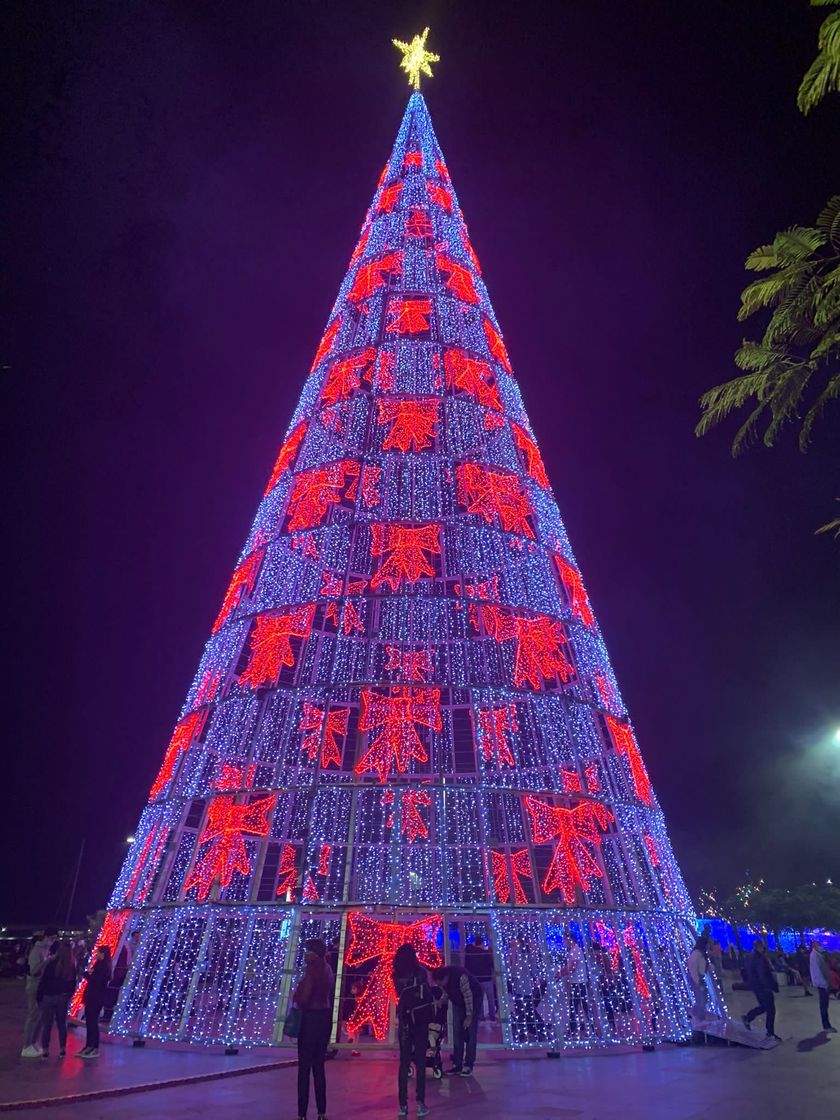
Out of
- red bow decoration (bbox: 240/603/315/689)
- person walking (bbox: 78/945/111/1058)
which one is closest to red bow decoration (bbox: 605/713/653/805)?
red bow decoration (bbox: 240/603/315/689)

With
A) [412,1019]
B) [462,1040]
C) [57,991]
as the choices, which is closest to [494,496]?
[462,1040]

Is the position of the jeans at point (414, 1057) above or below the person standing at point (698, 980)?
below

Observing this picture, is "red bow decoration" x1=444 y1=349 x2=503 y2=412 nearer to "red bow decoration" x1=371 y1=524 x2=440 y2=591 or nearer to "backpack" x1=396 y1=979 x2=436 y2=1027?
"red bow decoration" x1=371 y1=524 x2=440 y2=591

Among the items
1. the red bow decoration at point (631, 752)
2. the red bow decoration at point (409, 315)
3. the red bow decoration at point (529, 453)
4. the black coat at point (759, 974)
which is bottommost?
the black coat at point (759, 974)

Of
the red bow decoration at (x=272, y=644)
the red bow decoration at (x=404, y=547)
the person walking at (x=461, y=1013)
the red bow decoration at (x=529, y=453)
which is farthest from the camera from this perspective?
the red bow decoration at (x=529, y=453)

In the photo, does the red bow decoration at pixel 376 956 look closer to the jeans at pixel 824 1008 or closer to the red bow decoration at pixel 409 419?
the jeans at pixel 824 1008

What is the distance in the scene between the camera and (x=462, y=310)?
15969mm

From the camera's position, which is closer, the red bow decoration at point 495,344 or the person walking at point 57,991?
the person walking at point 57,991

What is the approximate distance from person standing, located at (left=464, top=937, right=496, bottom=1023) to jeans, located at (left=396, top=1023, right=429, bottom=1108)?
2815mm

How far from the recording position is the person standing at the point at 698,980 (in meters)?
10.6

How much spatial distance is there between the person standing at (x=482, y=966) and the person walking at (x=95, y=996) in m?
4.86

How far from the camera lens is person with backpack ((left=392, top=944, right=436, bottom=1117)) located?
21.6 ft

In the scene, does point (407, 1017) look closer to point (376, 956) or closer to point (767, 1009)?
point (376, 956)

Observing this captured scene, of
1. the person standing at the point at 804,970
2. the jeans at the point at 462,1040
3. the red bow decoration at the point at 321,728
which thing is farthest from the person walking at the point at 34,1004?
the person standing at the point at 804,970
